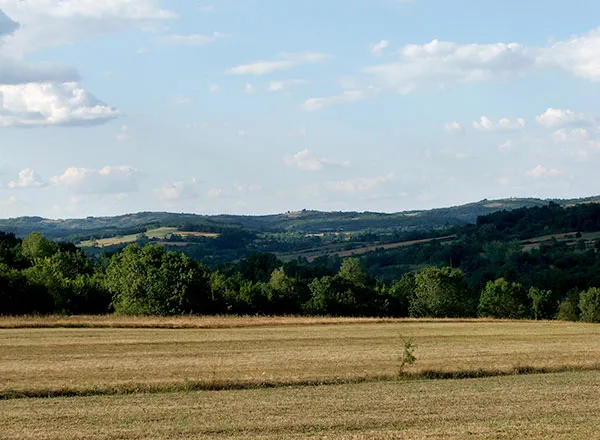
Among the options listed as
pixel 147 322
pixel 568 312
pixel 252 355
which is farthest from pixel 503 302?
pixel 252 355

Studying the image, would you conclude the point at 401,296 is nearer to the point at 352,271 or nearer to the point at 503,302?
the point at 503,302

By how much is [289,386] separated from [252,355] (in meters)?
13.3

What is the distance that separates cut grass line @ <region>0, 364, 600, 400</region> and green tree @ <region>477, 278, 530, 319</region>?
100 m

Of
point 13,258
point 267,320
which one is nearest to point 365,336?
point 267,320

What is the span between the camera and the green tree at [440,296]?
135m

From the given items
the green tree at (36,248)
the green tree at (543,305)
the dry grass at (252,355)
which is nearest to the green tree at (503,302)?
the green tree at (543,305)

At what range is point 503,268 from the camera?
187750 mm

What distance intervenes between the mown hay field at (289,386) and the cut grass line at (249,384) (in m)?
0.07

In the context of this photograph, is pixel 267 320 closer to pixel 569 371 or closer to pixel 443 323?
pixel 443 323

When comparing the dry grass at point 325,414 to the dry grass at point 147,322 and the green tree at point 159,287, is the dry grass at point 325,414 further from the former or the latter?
the green tree at point 159,287

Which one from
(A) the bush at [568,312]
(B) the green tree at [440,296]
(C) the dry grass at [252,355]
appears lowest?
(A) the bush at [568,312]

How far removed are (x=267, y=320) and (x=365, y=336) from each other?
1919cm

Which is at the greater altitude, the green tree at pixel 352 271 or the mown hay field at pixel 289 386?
the mown hay field at pixel 289 386

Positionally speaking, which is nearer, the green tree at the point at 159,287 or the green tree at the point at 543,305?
the green tree at the point at 159,287
